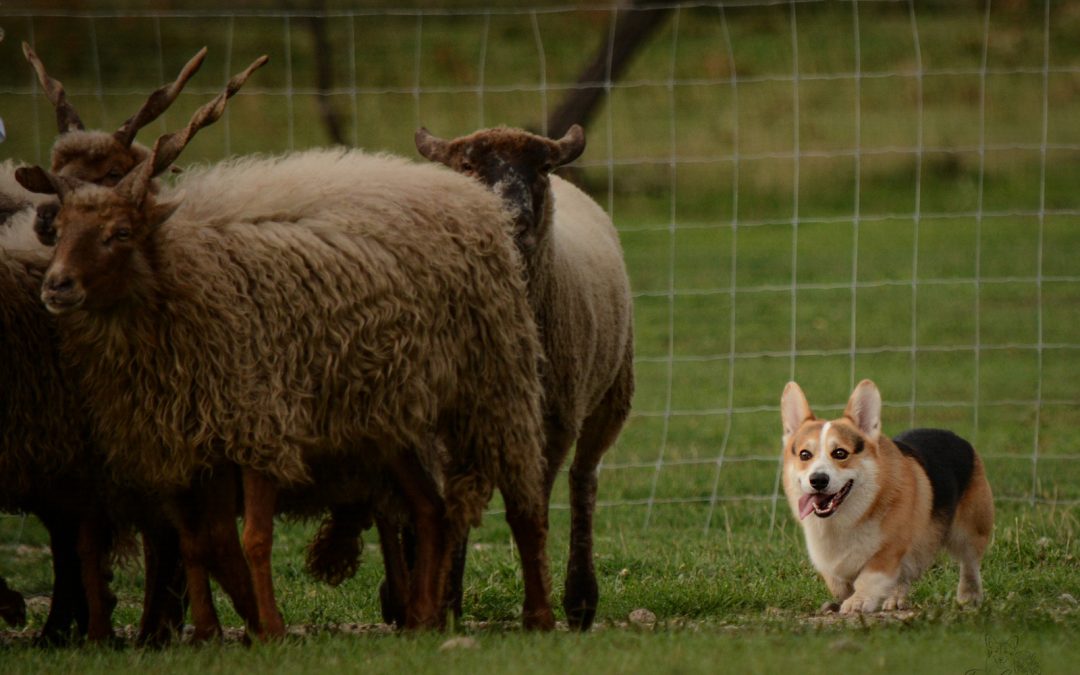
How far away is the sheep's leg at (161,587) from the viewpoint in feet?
21.7

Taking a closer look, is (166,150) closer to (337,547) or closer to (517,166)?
(517,166)

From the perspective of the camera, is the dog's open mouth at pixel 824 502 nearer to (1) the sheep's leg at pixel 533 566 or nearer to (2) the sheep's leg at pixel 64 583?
(1) the sheep's leg at pixel 533 566

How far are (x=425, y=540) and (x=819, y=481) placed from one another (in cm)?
157

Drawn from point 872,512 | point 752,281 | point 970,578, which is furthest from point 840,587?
point 752,281

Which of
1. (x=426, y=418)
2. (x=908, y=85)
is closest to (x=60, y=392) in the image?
(x=426, y=418)

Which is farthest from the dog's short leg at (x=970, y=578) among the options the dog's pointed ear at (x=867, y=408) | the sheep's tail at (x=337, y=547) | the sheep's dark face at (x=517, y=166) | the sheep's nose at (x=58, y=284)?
the sheep's nose at (x=58, y=284)

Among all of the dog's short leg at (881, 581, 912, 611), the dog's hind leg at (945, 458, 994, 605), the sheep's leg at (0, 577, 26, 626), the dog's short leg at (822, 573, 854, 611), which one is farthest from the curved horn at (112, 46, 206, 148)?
the dog's hind leg at (945, 458, 994, 605)

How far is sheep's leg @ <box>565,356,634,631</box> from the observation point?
23.7 ft

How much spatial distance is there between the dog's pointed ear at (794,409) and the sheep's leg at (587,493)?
1010mm

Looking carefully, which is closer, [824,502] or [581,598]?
[824,502]

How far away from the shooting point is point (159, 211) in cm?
594

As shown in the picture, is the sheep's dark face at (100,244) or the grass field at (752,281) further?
the grass field at (752,281)

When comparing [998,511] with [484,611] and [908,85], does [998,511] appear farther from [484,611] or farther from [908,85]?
[908,85]

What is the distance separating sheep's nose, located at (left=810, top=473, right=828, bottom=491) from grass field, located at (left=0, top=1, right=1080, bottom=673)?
0.51 meters
